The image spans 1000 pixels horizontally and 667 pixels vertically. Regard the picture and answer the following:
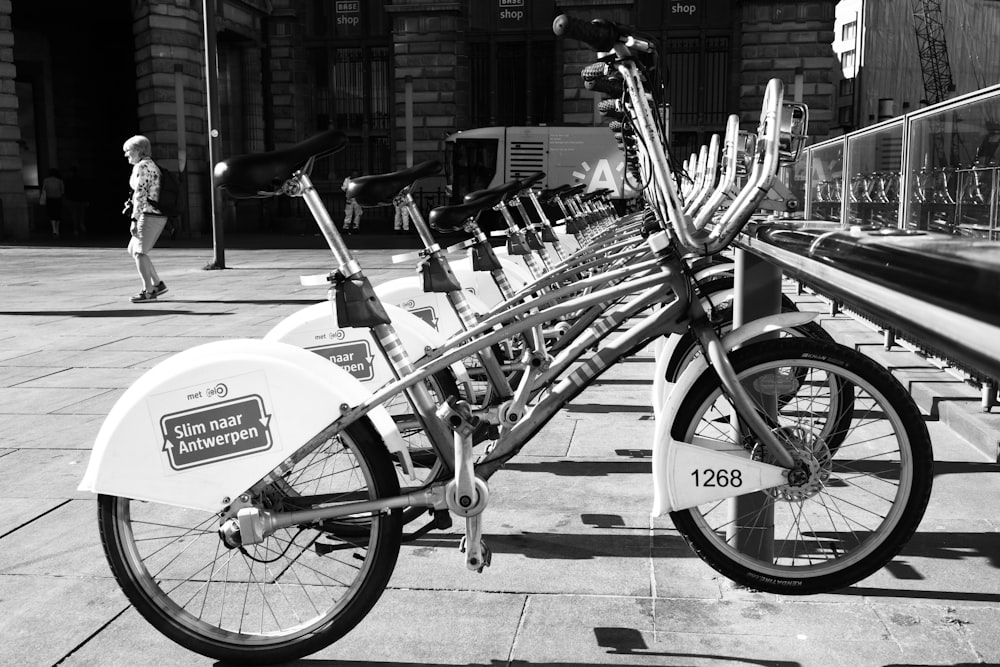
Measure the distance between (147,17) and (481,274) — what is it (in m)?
23.7

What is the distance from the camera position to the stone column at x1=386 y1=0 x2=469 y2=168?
28812 millimetres

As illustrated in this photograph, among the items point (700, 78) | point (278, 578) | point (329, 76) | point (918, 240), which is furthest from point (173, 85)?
point (918, 240)

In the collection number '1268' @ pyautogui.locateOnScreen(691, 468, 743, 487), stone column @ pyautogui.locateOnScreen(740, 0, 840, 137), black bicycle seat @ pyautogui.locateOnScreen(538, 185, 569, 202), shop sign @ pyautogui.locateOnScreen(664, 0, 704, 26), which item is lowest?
number '1268' @ pyautogui.locateOnScreen(691, 468, 743, 487)

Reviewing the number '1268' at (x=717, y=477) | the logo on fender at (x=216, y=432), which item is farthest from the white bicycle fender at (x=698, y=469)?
the logo on fender at (x=216, y=432)

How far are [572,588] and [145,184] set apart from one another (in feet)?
31.3

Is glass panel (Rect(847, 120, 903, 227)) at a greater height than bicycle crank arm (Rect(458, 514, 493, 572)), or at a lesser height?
greater

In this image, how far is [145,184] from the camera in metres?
11.3

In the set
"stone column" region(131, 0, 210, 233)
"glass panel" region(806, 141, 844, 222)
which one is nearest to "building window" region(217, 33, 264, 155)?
"stone column" region(131, 0, 210, 233)

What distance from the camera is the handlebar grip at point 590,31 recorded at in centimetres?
251

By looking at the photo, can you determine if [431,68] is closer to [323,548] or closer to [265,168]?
[265,168]

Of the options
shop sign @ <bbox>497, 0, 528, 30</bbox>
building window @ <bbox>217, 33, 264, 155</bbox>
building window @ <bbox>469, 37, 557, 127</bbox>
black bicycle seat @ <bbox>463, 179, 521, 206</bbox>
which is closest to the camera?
black bicycle seat @ <bbox>463, 179, 521, 206</bbox>

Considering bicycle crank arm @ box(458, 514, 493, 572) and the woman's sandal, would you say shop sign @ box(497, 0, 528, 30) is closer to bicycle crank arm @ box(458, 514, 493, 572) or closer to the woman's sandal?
the woman's sandal

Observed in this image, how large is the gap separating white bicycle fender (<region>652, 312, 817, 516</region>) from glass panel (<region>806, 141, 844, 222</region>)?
21.5ft

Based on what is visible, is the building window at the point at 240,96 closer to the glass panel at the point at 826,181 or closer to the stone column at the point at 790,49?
the stone column at the point at 790,49
